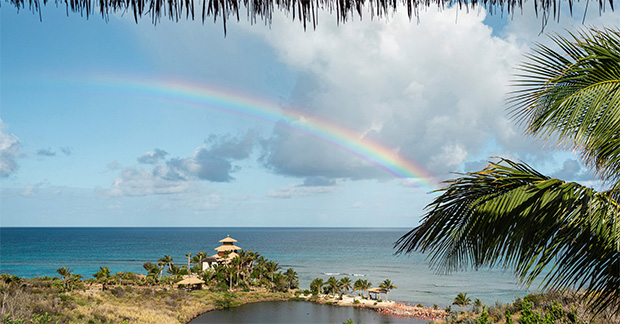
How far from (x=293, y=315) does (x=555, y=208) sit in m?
37.8

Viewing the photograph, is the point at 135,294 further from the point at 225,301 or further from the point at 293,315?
the point at 293,315

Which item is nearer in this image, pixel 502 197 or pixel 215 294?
pixel 502 197

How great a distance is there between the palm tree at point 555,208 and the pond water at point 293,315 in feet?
108

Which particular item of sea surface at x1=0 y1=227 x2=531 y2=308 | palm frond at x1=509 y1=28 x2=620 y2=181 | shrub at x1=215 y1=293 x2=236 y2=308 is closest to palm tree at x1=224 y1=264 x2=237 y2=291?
shrub at x1=215 y1=293 x2=236 y2=308

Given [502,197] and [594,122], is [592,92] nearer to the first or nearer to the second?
[594,122]

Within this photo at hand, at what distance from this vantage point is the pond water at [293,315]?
34.8 meters

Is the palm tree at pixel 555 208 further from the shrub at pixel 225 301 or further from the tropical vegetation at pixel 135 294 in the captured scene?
the shrub at pixel 225 301

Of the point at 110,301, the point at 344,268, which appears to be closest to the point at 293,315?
the point at 110,301

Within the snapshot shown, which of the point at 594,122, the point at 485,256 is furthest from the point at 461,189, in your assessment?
the point at 594,122

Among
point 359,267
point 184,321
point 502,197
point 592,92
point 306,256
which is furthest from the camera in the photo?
point 306,256

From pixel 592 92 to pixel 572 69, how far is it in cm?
24

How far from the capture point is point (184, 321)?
3109 cm

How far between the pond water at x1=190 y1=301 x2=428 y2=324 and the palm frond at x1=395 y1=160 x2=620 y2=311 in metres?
33.0

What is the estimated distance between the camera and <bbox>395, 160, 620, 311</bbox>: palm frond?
2.56 m
